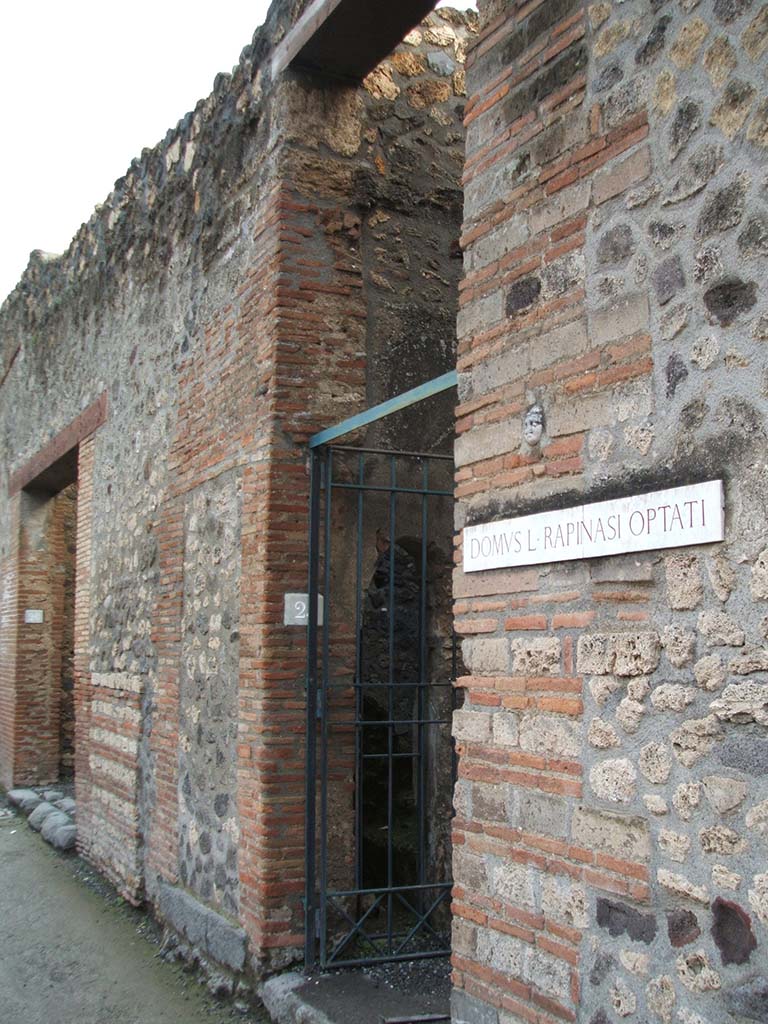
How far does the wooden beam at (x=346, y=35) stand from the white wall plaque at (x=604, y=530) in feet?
9.26

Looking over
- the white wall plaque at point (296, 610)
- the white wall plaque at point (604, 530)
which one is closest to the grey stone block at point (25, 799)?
the white wall plaque at point (296, 610)

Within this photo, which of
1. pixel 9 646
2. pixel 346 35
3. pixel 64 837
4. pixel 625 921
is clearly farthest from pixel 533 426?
pixel 9 646

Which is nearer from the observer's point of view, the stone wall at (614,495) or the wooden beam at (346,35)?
the stone wall at (614,495)

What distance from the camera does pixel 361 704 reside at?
5.18 meters

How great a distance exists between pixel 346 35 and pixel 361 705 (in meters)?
3.24

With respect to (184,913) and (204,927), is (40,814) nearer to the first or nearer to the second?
(184,913)

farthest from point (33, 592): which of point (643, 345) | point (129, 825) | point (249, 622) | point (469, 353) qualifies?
point (643, 345)

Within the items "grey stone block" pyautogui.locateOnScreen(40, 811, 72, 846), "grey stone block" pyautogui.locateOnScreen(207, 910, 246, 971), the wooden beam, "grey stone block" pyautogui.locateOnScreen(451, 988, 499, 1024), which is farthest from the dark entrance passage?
"grey stone block" pyautogui.locateOnScreen(40, 811, 72, 846)

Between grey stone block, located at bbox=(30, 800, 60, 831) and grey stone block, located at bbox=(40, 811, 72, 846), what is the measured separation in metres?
0.11

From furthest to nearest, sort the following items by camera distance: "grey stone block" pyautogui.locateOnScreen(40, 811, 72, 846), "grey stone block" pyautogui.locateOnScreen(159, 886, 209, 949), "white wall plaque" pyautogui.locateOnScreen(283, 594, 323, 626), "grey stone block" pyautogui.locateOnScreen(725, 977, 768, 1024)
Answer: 1. "grey stone block" pyautogui.locateOnScreen(40, 811, 72, 846)
2. "grey stone block" pyautogui.locateOnScreen(159, 886, 209, 949)
3. "white wall plaque" pyautogui.locateOnScreen(283, 594, 323, 626)
4. "grey stone block" pyautogui.locateOnScreen(725, 977, 768, 1024)

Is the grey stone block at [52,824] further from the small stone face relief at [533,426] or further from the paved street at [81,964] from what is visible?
the small stone face relief at [533,426]

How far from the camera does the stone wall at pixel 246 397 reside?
500cm

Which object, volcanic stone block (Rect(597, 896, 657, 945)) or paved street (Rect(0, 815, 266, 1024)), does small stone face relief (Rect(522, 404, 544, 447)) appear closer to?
volcanic stone block (Rect(597, 896, 657, 945))

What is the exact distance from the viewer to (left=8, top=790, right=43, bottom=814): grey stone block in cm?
1013
